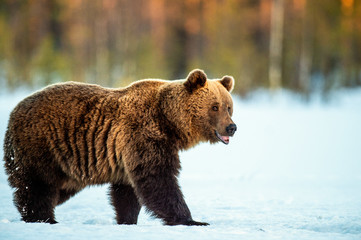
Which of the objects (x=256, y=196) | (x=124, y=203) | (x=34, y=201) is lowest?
(x=256, y=196)

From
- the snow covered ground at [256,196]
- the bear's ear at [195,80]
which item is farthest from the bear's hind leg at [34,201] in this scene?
the bear's ear at [195,80]

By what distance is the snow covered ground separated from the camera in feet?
12.4

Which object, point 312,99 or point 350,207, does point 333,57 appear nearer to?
point 312,99

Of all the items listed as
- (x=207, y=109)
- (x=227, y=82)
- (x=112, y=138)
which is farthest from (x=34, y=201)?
(x=227, y=82)

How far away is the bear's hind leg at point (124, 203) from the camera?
5.08 meters

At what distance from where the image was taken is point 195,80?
478cm

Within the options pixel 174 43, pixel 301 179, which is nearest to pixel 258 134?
pixel 301 179

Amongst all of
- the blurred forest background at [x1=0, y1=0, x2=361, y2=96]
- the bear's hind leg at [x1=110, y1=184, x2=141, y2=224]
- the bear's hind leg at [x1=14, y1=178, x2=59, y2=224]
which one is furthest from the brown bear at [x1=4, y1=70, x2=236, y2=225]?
the blurred forest background at [x1=0, y1=0, x2=361, y2=96]

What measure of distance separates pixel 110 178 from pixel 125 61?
88.5 feet

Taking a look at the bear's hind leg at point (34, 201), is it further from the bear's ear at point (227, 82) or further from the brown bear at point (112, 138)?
the bear's ear at point (227, 82)

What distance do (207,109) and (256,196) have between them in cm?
244

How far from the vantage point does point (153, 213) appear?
4.44m

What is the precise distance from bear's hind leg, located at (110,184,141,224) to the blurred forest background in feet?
65.4

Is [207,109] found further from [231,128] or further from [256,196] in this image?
[256,196]
